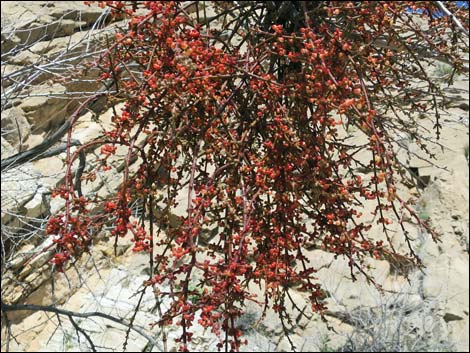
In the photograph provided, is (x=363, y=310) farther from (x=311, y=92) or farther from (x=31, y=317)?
(x=311, y=92)

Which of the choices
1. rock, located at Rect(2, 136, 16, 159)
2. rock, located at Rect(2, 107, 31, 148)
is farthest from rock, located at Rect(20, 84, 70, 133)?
rock, located at Rect(2, 136, 16, 159)

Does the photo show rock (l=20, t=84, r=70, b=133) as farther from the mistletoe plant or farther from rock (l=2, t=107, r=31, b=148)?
the mistletoe plant

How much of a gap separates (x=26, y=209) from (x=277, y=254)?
14.0 feet

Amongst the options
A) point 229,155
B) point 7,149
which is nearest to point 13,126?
point 7,149

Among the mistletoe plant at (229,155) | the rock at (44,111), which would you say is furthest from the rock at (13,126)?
the mistletoe plant at (229,155)

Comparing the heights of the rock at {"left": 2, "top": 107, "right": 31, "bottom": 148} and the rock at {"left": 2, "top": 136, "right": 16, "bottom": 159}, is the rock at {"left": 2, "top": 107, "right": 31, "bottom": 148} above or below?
above

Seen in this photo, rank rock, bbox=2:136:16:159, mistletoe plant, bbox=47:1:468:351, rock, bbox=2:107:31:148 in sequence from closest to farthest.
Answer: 1. mistletoe plant, bbox=47:1:468:351
2. rock, bbox=2:136:16:159
3. rock, bbox=2:107:31:148

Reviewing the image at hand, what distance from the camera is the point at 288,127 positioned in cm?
133

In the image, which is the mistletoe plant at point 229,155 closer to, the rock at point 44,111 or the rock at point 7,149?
the rock at point 7,149

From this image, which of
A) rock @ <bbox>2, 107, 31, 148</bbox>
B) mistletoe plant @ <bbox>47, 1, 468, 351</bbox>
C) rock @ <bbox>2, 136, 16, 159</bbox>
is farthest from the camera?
rock @ <bbox>2, 107, 31, 148</bbox>

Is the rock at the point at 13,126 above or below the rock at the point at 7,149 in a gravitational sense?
above

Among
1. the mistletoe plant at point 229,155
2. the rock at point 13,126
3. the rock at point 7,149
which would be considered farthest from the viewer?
the rock at point 13,126

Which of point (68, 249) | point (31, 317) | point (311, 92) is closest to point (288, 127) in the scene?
point (311, 92)

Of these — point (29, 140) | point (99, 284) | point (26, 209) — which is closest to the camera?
point (26, 209)
